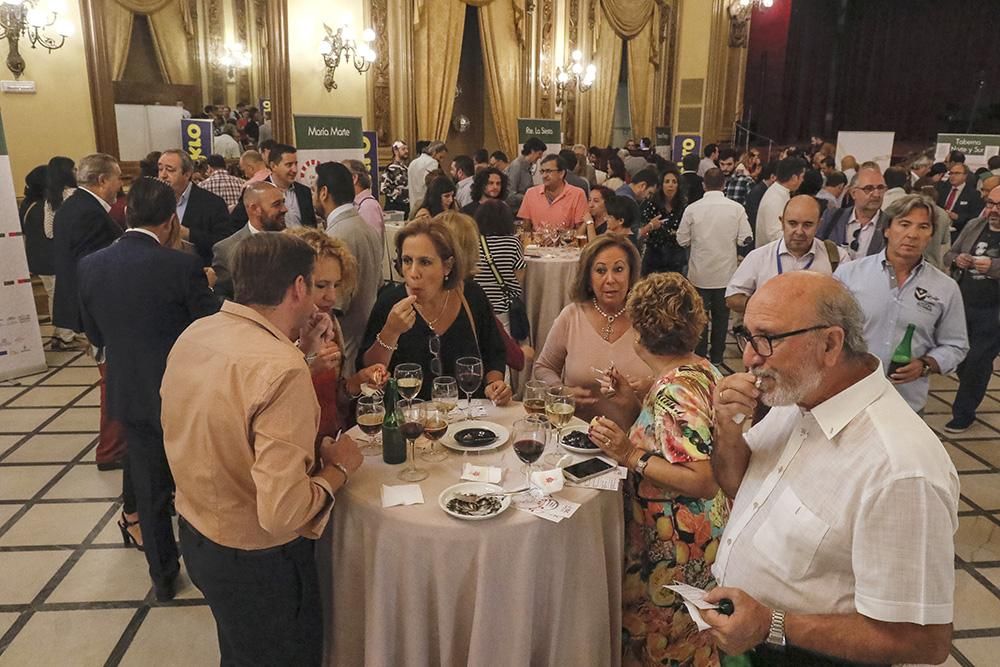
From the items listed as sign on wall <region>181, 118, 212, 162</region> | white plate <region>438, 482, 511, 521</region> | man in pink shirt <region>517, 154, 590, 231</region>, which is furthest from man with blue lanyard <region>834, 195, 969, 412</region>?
sign on wall <region>181, 118, 212, 162</region>

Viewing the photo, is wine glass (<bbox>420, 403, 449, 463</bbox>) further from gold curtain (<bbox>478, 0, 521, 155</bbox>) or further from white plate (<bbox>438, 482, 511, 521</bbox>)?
gold curtain (<bbox>478, 0, 521, 155</bbox>)

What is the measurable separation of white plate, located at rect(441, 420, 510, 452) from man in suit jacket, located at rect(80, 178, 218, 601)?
3.64 feet

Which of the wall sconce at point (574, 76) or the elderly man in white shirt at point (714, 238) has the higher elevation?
the wall sconce at point (574, 76)

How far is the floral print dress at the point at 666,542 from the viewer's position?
2010 millimetres

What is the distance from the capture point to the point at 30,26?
21.0ft

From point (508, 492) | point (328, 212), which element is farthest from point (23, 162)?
point (508, 492)

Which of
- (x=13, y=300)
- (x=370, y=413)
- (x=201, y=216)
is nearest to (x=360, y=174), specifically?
(x=201, y=216)

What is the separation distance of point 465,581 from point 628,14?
545 inches

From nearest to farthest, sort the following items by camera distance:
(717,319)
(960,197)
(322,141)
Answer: (717,319), (322,141), (960,197)

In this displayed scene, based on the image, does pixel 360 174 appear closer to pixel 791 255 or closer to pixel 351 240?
pixel 351 240

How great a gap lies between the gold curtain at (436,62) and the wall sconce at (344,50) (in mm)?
1236

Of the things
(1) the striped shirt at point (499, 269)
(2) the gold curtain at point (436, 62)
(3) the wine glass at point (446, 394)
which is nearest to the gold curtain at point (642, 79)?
(2) the gold curtain at point (436, 62)

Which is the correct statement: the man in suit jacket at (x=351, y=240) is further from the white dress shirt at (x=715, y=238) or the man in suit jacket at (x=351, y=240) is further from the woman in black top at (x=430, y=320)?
the white dress shirt at (x=715, y=238)

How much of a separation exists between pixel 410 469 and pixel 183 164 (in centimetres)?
386
